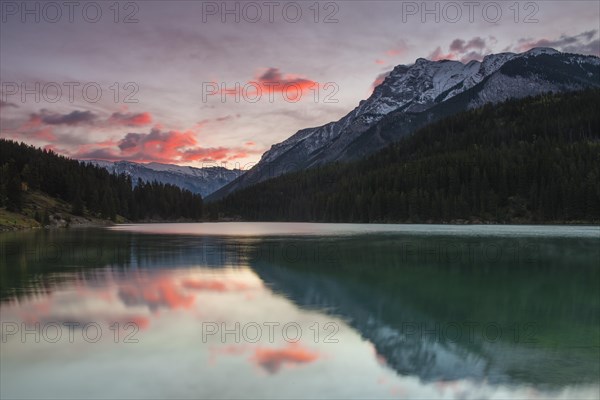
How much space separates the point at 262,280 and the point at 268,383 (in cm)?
2331

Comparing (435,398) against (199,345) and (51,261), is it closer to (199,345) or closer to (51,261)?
(199,345)

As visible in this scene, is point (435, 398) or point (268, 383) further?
point (268, 383)

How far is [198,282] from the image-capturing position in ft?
122

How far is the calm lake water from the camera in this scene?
14844 millimetres

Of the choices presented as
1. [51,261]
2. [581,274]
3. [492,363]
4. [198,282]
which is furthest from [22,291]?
[581,274]

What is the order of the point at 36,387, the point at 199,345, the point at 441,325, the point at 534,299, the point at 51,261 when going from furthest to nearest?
the point at 51,261
the point at 534,299
the point at 441,325
the point at 199,345
the point at 36,387

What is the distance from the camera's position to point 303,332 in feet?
71.3

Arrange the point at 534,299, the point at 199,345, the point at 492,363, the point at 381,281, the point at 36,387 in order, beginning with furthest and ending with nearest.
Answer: the point at 381,281 → the point at 534,299 → the point at 199,345 → the point at 492,363 → the point at 36,387

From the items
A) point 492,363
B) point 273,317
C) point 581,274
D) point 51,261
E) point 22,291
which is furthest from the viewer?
point 51,261

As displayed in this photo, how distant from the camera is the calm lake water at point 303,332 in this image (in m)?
14.8

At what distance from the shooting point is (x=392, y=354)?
1811 centimetres

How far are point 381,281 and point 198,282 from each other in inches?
570

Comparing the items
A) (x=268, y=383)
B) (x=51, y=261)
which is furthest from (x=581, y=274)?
(x=51, y=261)

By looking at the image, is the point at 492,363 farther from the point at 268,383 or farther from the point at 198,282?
the point at 198,282
